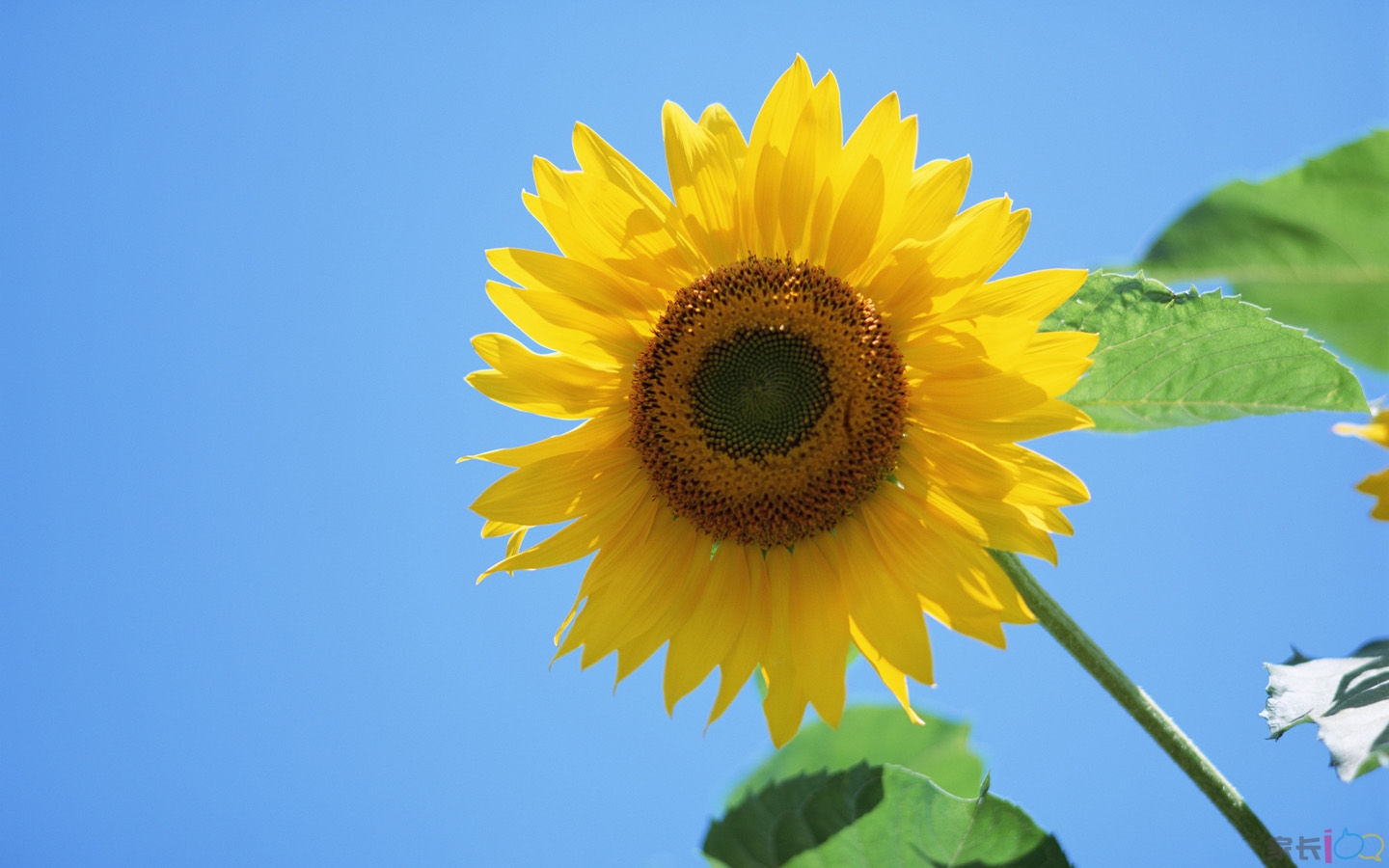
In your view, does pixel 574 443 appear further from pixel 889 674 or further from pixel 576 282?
pixel 889 674

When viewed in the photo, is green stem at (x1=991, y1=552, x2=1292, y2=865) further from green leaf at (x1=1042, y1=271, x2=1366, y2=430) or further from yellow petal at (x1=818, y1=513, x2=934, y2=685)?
green leaf at (x1=1042, y1=271, x2=1366, y2=430)

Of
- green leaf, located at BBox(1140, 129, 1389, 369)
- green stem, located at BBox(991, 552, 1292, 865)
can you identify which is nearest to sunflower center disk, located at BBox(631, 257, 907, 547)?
green stem, located at BBox(991, 552, 1292, 865)

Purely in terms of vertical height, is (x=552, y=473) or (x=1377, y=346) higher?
(x=552, y=473)

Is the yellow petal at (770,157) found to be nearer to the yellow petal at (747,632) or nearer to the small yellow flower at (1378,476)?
the yellow petal at (747,632)

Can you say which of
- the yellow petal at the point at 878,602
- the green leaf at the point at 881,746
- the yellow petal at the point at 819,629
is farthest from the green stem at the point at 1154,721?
the green leaf at the point at 881,746

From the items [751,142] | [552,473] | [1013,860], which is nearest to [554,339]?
[552,473]

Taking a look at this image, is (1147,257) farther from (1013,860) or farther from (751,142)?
(1013,860)
